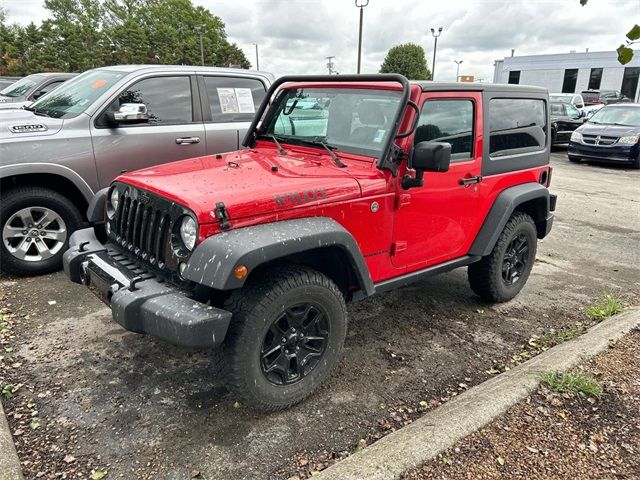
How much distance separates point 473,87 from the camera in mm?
3574

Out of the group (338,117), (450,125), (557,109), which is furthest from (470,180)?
(557,109)

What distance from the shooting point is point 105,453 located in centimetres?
239

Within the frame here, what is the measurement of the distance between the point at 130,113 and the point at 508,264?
3644 mm

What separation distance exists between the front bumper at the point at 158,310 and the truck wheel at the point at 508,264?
8.39 feet

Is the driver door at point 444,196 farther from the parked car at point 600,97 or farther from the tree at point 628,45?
the parked car at point 600,97

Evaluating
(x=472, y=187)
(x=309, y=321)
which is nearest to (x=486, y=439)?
(x=309, y=321)

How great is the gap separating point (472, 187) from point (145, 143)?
10.4ft

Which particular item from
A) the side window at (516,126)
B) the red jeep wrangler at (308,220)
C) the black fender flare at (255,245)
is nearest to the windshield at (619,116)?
the side window at (516,126)

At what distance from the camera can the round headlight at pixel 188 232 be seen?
240 cm

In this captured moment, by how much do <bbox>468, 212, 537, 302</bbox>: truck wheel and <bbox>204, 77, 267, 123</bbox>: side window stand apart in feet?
10.1

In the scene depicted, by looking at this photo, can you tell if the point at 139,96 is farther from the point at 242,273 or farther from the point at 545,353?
the point at 545,353

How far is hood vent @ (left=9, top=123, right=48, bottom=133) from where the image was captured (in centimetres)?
423

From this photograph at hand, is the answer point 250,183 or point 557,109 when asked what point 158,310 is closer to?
point 250,183

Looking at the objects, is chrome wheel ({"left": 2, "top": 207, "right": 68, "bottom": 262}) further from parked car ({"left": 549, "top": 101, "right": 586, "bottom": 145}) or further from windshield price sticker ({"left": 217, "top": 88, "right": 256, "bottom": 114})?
parked car ({"left": 549, "top": 101, "right": 586, "bottom": 145})
